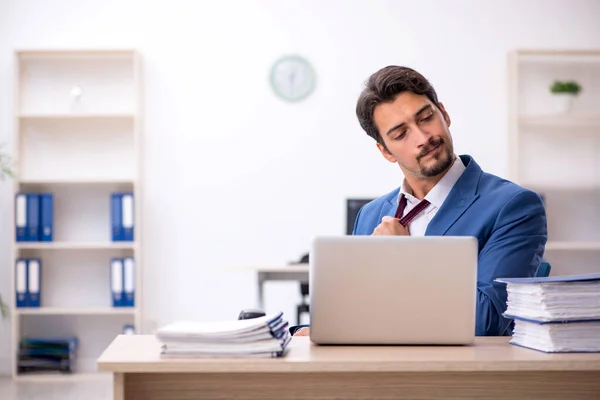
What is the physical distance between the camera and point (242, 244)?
215 inches

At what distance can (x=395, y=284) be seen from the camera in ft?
5.16

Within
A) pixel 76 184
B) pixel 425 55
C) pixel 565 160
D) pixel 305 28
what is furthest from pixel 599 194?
pixel 76 184

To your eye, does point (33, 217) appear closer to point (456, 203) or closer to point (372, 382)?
point (456, 203)

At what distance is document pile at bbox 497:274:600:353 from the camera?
1.54m

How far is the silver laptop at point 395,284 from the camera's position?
1574mm

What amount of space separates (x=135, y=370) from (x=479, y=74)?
446 cm

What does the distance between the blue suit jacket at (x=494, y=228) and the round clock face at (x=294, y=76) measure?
11.0 ft

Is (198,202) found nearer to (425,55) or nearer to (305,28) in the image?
(305,28)

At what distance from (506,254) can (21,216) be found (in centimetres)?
392

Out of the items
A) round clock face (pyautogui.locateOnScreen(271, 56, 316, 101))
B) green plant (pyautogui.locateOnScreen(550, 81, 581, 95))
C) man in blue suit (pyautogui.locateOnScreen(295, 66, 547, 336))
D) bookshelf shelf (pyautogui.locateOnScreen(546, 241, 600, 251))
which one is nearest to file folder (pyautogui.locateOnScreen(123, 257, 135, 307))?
round clock face (pyautogui.locateOnScreen(271, 56, 316, 101))

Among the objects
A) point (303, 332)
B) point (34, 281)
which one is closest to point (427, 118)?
point (303, 332)

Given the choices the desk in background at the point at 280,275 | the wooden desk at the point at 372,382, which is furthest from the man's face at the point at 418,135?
the desk in background at the point at 280,275

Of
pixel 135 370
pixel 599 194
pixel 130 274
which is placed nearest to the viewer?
pixel 135 370

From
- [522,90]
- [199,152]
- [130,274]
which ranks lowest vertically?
[130,274]
